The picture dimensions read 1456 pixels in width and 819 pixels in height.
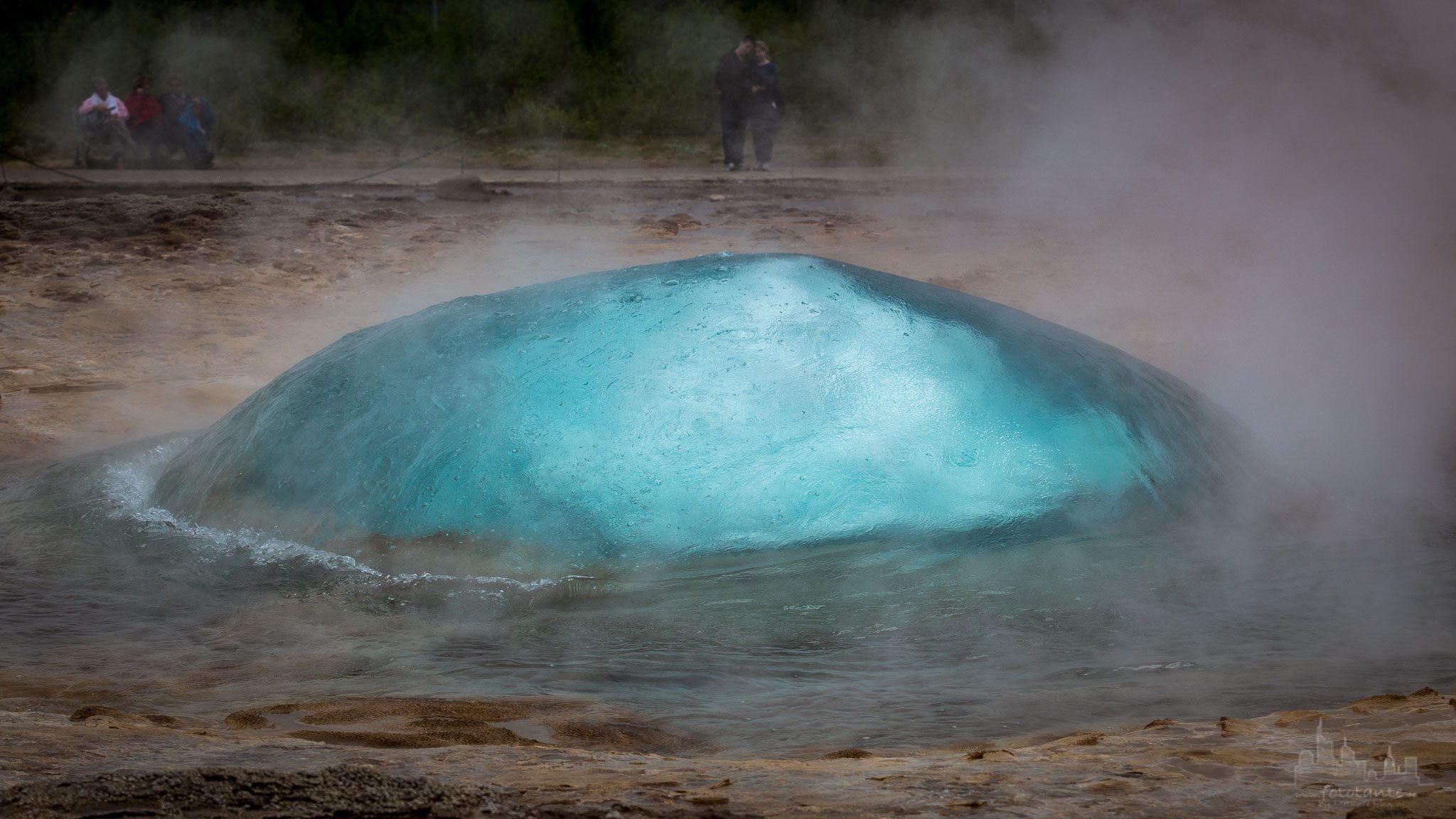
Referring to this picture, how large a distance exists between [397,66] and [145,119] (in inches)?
162

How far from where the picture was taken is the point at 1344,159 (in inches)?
155

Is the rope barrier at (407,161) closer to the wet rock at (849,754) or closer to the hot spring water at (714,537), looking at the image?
the hot spring water at (714,537)

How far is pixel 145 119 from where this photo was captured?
42.1 ft

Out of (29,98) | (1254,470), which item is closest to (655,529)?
(1254,470)

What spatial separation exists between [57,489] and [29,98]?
41.4ft

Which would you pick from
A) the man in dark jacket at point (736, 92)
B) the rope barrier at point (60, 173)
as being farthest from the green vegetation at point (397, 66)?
the rope barrier at point (60, 173)

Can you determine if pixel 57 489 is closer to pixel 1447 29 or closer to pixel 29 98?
pixel 1447 29

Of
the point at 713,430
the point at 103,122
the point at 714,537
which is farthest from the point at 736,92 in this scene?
the point at 714,537

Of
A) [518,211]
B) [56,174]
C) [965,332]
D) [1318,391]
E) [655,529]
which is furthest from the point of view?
[56,174]

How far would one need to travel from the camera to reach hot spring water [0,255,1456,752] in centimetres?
285

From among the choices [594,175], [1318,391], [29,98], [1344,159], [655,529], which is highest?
[29,98]

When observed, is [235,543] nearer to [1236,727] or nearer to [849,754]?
[849,754]

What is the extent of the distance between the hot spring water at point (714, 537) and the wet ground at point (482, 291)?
0.11 metres

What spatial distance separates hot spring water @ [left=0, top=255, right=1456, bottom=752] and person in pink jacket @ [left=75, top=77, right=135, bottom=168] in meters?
9.62
